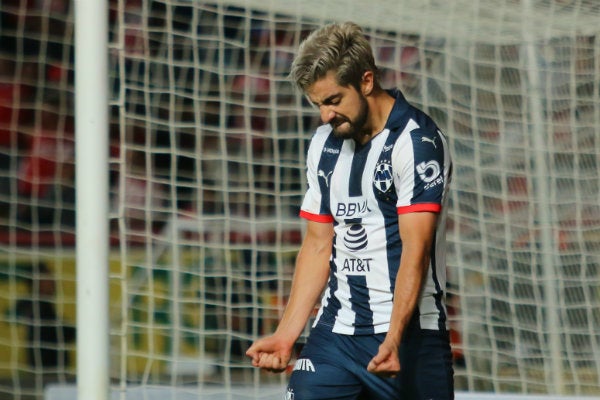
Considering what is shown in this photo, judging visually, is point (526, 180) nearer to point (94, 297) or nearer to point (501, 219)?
point (501, 219)

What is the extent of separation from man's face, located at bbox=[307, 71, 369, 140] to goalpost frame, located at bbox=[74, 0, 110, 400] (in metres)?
0.91

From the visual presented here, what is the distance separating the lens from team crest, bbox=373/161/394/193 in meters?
3.10

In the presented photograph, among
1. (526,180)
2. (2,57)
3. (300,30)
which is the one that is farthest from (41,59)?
(526,180)

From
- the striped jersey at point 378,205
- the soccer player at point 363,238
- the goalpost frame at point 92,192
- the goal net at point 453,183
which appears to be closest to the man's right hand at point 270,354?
the soccer player at point 363,238

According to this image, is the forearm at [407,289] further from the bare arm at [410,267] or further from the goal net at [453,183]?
the goal net at [453,183]

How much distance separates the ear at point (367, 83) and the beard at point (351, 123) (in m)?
0.02

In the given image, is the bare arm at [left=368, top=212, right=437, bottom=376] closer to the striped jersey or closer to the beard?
the striped jersey

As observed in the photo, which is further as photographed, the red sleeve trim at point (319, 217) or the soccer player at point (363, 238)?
the red sleeve trim at point (319, 217)

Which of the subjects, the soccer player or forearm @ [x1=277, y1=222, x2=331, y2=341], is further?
forearm @ [x1=277, y1=222, x2=331, y2=341]

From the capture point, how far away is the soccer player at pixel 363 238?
305 centimetres

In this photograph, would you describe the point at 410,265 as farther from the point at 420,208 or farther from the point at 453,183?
the point at 453,183

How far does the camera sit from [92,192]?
3711 mm

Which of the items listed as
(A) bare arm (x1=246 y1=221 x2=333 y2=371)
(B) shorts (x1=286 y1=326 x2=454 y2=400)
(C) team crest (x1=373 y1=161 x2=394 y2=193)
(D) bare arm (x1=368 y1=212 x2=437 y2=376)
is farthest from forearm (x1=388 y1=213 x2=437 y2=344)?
(A) bare arm (x1=246 y1=221 x2=333 y2=371)

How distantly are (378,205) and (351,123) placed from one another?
9.7 inches
